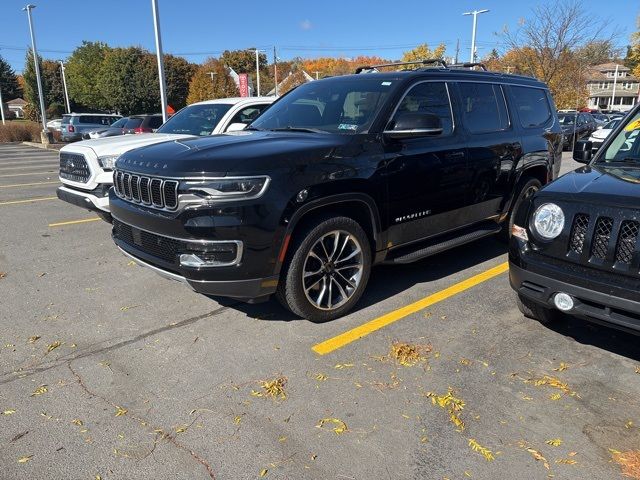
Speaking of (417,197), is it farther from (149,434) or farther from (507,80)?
(149,434)

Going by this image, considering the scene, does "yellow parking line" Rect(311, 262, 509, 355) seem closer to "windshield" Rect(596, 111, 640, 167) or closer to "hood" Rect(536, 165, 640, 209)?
"hood" Rect(536, 165, 640, 209)

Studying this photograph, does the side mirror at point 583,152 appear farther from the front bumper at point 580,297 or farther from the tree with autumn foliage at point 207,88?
the tree with autumn foliage at point 207,88

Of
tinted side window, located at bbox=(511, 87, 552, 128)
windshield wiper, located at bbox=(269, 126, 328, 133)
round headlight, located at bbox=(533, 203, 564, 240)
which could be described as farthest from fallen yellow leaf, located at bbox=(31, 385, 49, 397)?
tinted side window, located at bbox=(511, 87, 552, 128)

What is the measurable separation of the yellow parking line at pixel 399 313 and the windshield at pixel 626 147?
1.61 m

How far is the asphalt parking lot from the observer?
103 inches

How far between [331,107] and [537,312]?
8.15 ft

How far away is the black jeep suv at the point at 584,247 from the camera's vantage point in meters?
3.02

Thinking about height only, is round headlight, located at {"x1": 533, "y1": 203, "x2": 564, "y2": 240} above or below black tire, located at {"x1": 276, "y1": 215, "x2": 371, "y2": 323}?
above

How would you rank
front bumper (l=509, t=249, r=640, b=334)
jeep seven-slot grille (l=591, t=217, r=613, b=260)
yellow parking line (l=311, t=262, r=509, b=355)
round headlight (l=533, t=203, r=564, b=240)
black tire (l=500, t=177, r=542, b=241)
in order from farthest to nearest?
black tire (l=500, t=177, r=542, b=241), yellow parking line (l=311, t=262, r=509, b=355), round headlight (l=533, t=203, r=564, b=240), jeep seven-slot grille (l=591, t=217, r=613, b=260), front bumper (l=509, t=249, r=640, b=334)

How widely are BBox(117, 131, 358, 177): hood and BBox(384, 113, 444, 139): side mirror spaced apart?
0.40 metres

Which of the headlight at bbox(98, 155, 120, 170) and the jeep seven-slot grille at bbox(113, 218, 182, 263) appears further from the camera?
the headlight at bbox(98, 155, 120, 170)

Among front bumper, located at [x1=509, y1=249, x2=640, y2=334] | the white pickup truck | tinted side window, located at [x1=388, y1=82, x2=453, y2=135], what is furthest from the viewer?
the white pickup truck

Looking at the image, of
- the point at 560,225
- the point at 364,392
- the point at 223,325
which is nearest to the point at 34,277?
the point at 223,325

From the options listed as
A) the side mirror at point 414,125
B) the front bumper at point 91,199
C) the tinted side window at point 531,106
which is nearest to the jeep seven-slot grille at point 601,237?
the side mirror at point 414,125
